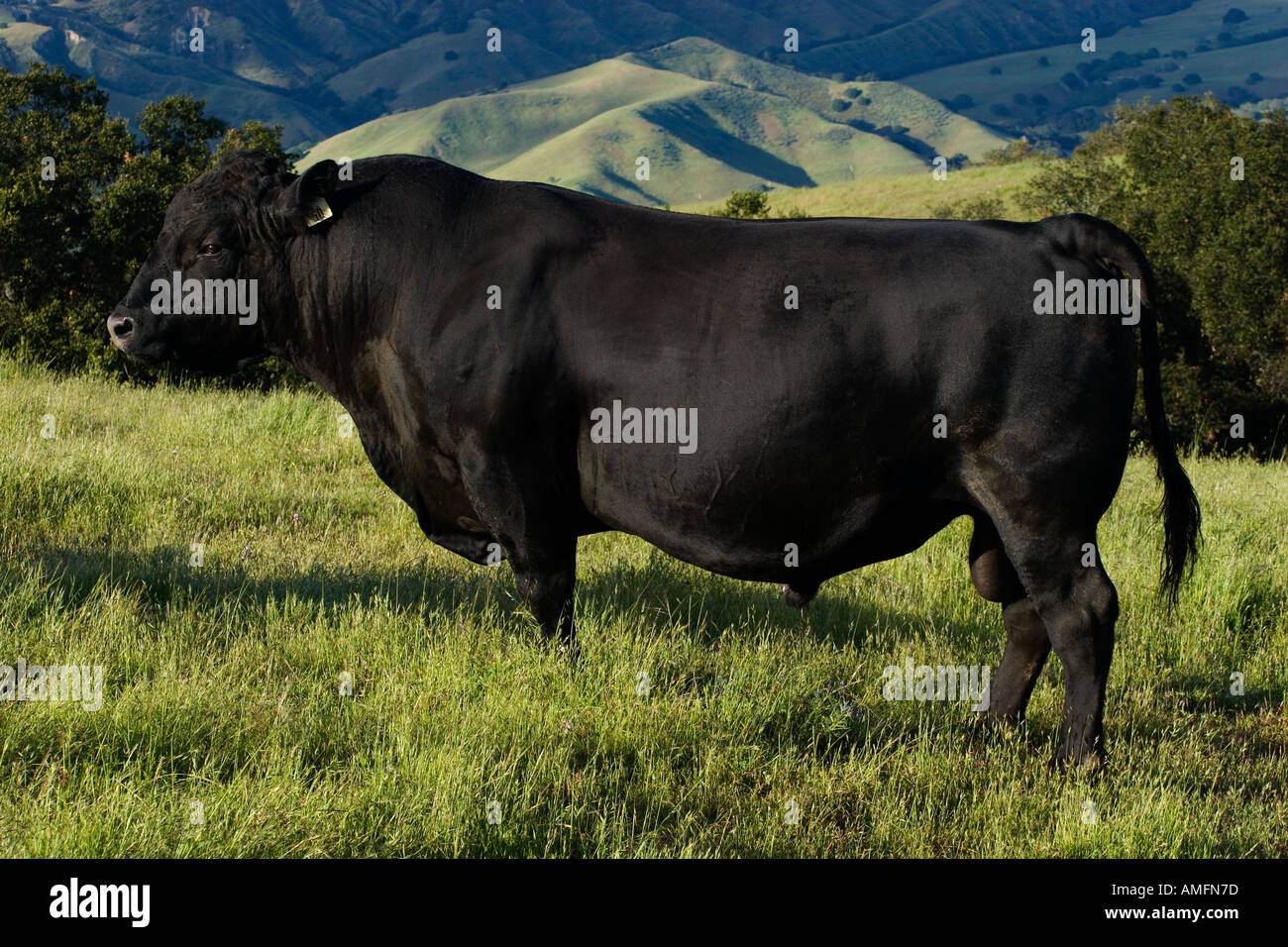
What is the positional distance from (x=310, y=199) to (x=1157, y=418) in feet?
12.1

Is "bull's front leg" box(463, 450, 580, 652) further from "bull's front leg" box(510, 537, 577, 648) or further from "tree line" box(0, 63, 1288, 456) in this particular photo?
"tree line" box(0, 63, 1288, 456)

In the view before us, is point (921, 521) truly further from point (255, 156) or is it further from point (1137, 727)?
point (255, 156)

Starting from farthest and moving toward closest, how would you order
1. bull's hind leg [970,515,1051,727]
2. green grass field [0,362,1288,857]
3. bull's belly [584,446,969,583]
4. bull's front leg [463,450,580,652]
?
1. bull's hind leg [970,515,1051,727]
2. bull's front leg [463,450,580,652]
3. bull's belly [584,446,969,583]
4. green grass field [0,362,1288,857]

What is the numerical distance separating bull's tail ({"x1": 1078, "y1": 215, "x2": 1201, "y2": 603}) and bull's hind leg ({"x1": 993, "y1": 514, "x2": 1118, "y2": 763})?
0.71 m

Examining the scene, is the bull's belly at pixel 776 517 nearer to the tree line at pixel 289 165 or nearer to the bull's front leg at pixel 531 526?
Answer: the bull's front leg at pixel 531 526

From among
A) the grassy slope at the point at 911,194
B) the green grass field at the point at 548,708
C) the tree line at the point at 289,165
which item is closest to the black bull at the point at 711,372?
the green grass field at the point at 548,708

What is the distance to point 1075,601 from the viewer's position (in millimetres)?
4656

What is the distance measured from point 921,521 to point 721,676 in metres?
1.23

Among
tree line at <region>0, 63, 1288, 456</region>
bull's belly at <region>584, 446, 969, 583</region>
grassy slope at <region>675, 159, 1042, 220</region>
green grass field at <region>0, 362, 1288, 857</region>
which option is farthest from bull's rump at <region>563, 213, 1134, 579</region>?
grassy slope at <region>675, 159, 1042, 220</region>

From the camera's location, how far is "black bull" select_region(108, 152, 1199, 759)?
14.9 ft

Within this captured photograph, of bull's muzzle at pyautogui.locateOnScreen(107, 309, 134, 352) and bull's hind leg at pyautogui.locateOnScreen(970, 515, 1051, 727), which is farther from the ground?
bull's muzzle at pyautogui.locateOnScreen(107, 309, 134, 352)

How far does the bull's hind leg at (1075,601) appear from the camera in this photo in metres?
4.58

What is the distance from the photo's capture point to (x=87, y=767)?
3988 mm

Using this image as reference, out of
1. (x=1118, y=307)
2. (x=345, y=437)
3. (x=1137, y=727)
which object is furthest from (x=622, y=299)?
(x=345, y=437)
